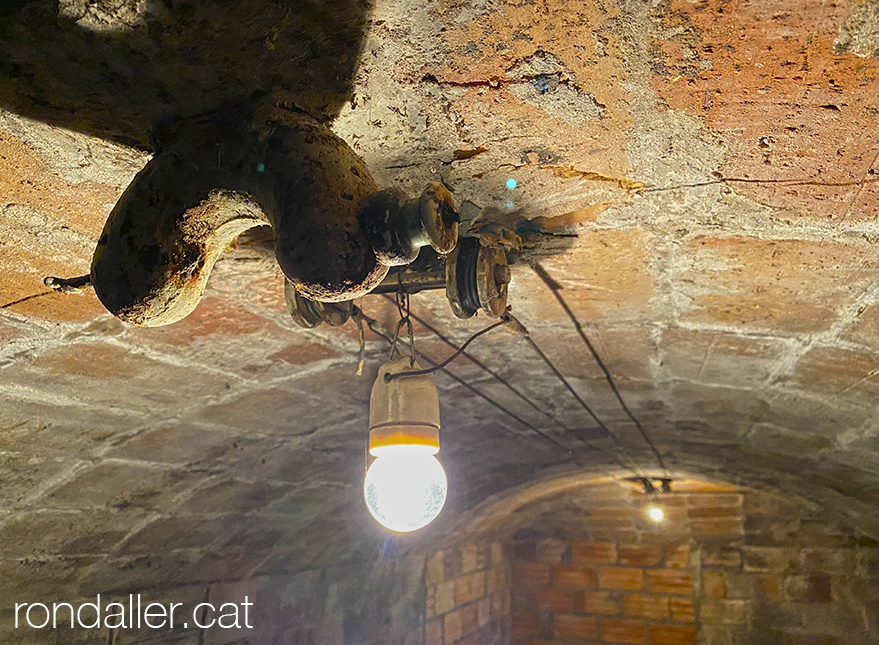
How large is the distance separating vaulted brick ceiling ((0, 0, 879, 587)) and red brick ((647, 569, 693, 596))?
1.85 m

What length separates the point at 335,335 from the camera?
4.97 feet

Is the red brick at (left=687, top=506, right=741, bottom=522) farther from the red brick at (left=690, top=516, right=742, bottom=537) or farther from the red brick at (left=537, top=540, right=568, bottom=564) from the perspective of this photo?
the red brick at (left=537, top=540, right=568, bottom=564)

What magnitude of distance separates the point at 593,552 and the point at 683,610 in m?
0.65

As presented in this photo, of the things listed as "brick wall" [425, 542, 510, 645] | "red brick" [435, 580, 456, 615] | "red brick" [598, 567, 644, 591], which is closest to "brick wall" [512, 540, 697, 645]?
"red brick" [598, 567, 644, 591]

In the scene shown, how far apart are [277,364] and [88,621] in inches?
45.5

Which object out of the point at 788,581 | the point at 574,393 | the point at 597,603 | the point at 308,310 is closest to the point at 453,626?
the point at 597,603

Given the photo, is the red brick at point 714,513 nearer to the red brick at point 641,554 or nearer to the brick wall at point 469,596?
the red brick at point 641,554

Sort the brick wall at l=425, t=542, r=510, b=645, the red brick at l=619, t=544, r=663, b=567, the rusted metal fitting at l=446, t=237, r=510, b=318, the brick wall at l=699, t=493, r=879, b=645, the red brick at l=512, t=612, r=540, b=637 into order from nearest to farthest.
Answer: the rusted metal fitting at l=446, t=237, r=510, b=318 < the brick wall at l=699, t=493, r=879, b=645 < the brick wall at l=425, t=542, r=510, b=645 < the red brick at l=619, t=544, r=663, b=567 < the red brick at l=512, t=612, r=540, b=637

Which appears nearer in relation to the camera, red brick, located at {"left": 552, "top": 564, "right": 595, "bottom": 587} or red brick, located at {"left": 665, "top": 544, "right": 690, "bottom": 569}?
red brick, located at {"left": 665, "top": 544, "right": 690, "bottom": 569}

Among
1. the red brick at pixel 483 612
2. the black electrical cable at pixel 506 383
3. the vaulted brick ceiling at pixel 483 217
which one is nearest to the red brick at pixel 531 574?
the red brick at pixel 483 612

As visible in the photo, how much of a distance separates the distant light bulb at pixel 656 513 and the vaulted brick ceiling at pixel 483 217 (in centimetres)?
155

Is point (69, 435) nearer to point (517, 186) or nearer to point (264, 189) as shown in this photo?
point (264, 189)

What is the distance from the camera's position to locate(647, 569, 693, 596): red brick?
12.6 feet

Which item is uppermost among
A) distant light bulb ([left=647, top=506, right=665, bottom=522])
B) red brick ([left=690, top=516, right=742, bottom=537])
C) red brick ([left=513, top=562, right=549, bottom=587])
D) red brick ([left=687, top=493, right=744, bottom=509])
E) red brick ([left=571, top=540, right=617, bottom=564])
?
red brick ([left=687, top=493, right=744, bottom=509])
